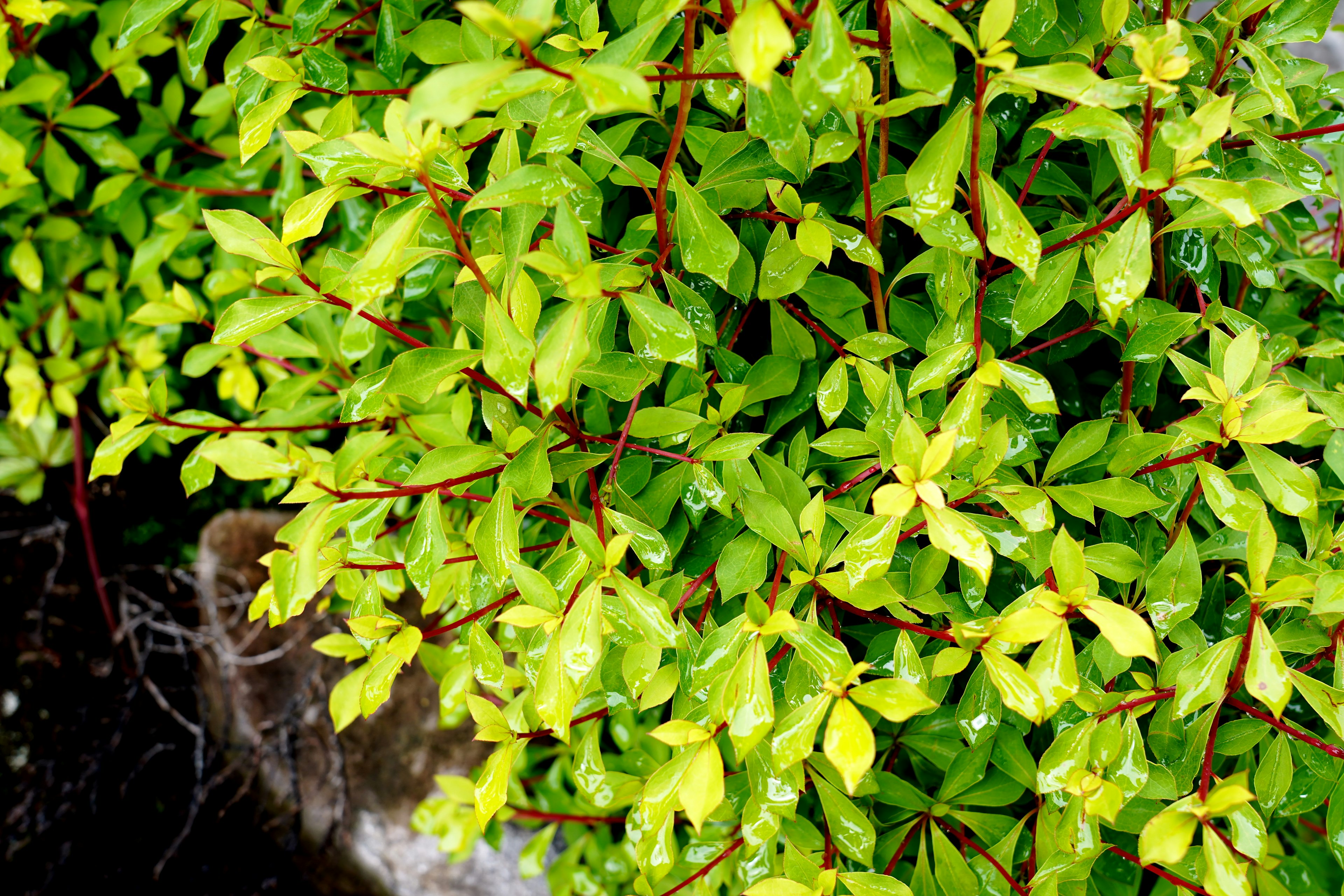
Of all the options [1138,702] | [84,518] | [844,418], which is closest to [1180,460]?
[1138,702]

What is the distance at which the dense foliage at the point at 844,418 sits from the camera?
0.59 metres

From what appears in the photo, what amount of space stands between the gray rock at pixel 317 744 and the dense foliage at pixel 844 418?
2.86 ft

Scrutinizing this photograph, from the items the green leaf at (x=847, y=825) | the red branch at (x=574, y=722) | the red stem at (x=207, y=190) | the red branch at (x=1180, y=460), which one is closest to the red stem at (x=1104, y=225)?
the red branch at (x=1180, y=460)

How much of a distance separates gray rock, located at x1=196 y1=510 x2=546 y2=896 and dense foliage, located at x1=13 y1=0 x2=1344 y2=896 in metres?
0.87

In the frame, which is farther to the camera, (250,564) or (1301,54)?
(1301,54)

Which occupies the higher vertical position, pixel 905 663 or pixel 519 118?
pixel 519 118

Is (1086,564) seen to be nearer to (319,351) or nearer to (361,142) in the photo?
(361,142)

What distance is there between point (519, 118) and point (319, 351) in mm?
542

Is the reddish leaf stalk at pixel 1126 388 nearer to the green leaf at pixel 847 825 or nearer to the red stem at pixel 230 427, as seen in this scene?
the green leaf at pixel 847 825

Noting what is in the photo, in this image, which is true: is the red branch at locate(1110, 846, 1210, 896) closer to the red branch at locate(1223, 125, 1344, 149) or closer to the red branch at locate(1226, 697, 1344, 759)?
the red branch at locate(1226, 697, 1344, 759)

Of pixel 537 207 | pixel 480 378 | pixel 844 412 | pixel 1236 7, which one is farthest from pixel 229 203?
pixel 1236 7

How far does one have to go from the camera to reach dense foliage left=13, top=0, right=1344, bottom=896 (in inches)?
23.2

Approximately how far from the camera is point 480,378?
787 millimetres

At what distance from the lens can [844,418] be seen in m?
0.96
